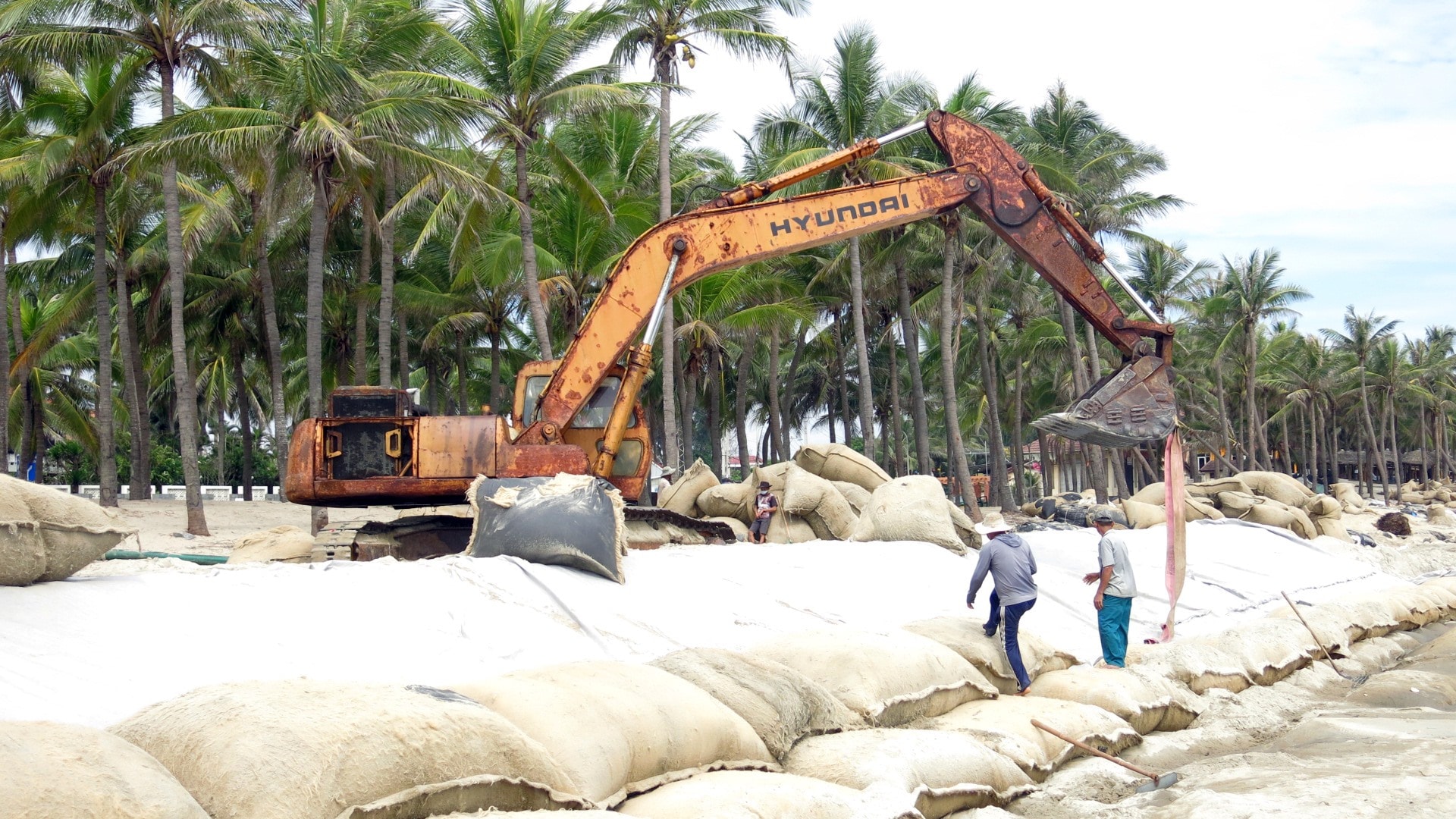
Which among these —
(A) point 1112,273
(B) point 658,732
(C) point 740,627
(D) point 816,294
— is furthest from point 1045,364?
(B) point 658,732

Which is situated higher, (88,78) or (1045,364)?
(88,78)

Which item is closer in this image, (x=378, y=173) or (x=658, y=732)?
(x=658, y=732)

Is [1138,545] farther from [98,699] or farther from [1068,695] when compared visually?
[98,699]

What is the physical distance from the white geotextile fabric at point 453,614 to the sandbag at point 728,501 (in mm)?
3884

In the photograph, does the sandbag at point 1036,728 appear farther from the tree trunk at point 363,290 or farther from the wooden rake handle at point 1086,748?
the tree trunk at point 363,290

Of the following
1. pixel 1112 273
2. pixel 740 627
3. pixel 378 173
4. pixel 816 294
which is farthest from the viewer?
pixel 816 294

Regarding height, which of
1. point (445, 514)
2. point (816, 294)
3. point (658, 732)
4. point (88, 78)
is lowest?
point (658, 732)

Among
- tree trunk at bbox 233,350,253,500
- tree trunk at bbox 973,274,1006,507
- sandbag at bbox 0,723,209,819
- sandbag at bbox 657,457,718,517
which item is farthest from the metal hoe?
tree trunk at bbox 233,350,253,500

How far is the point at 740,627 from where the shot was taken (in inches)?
320

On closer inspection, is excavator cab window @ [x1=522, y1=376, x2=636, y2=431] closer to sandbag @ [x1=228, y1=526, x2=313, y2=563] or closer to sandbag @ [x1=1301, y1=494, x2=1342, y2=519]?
sandbag @ [x1=228, y1=526, x2=313, y2=563]

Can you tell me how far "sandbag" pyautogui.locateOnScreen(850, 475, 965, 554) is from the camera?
39.5ft

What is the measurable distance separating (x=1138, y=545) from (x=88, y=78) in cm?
1812

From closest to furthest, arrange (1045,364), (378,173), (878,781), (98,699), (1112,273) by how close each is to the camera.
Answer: (98,699) < (878,781) < (1112,273) < (378,173) < (1045,364)

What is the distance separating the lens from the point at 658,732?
4.81 metres
